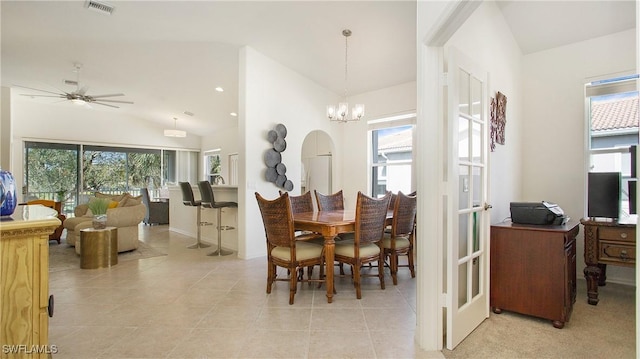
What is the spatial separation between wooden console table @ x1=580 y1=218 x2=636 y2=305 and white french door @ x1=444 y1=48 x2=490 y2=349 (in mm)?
1130

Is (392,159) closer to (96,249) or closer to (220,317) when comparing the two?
(220,317)

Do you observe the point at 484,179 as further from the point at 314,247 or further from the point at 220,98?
the point at 220,98

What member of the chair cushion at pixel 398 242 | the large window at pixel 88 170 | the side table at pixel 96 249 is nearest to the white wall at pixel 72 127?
the large window at pixel 88 170

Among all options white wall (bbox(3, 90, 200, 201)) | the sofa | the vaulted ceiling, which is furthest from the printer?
white wall (bbox(3, 90, 200, 201))

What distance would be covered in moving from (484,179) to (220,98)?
18.8 ft

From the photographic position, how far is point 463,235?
2.08 meters

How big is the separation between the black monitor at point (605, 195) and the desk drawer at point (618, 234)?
5.0 inches

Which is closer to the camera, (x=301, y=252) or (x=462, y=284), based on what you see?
(x=462, y=284)

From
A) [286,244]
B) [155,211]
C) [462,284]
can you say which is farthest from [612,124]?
[155,211]

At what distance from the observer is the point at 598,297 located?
9.16ft

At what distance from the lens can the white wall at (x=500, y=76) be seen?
238cm

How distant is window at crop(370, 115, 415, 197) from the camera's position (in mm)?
5145

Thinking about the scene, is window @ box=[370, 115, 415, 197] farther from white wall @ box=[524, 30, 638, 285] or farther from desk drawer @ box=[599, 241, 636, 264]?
desk drawer @ box=[599, 241, 636, 264]

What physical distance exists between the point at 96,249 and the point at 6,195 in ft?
9.94
